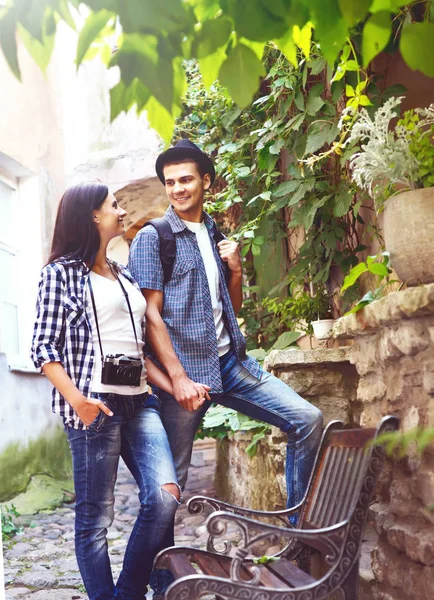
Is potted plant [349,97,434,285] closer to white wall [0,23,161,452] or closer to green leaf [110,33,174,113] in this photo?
green leaf [110,33,174,113]

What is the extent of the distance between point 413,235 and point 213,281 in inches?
38.6

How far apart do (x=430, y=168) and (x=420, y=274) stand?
33 centimetres

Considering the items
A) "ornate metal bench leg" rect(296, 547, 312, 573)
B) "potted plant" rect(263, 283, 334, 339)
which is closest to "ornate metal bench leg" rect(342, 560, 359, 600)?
"ornate metal bench leg" rect(296, 547, 312, 573)

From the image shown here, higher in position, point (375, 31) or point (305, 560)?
point (375, 31)

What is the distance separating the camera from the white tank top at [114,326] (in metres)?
2.69

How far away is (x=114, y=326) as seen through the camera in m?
2.75

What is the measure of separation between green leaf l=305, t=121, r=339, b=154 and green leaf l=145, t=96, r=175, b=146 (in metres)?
2.40

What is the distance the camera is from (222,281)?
10.4ft

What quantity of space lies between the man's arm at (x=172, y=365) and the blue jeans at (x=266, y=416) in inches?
3.5

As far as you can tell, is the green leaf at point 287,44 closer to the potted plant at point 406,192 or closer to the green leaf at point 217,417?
the potted plant at point 406,192

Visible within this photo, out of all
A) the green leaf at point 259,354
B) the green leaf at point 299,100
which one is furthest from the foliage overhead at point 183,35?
the green leaf at point 259,354

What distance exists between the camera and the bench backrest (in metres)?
2.06

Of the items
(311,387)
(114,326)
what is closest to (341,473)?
(114,326)

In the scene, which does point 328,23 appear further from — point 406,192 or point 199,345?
point 199,345
